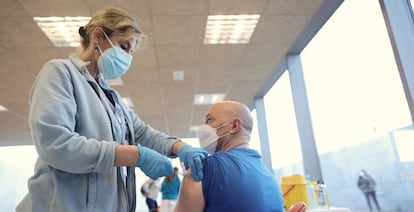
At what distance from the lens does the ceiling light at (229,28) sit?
9.50 feet

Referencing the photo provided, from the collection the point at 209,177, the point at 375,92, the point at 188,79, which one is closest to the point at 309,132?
the point at 375,92

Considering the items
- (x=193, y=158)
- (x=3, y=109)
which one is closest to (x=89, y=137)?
(x=193, y=158)

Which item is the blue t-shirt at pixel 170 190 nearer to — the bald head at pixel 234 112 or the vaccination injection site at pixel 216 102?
→ the vaccination injection site at pixel 216 102

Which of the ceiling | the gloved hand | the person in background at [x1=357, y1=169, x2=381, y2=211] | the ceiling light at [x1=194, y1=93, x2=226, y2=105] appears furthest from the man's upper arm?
the ceiling light at [x1=194, y1=93, x2=226, y2=105]

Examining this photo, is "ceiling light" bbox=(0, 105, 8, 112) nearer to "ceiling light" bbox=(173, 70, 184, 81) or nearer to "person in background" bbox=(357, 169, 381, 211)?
"ceiling light" bbox=(173, 70, 184, 81)

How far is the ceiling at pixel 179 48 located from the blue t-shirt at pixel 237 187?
1.60 m

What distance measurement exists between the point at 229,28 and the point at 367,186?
2.07 meters

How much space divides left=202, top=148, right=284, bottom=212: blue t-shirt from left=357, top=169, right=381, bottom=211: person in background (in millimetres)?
1684

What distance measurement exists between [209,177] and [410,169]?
65.4 inches

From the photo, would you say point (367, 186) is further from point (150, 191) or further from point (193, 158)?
point (150, 191)

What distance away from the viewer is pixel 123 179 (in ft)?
2.96

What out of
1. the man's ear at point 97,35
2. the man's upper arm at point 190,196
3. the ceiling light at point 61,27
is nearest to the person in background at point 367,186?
the man's upper arm at point 190,196

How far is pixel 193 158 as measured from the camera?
92cm

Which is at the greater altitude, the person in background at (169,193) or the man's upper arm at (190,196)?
the man's upper arm at (190,196)
